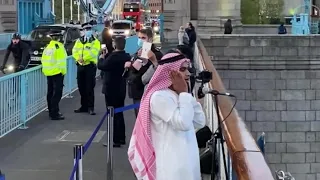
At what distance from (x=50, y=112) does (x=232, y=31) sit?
27.6 meters

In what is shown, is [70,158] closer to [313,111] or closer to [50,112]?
[50,112]

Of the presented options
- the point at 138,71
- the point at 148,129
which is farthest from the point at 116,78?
the point at 148,129

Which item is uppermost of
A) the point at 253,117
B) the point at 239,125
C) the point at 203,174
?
the point at 239,125

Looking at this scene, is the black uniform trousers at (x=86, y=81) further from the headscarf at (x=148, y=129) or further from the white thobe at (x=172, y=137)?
the white thobe at (x=172, y=137)

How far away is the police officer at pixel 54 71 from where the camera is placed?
1423 centimetres

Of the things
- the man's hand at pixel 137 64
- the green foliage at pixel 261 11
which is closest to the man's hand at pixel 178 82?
the man's hand at pixel 137 64

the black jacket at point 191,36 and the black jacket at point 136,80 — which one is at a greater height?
the black jacket at point 191,36

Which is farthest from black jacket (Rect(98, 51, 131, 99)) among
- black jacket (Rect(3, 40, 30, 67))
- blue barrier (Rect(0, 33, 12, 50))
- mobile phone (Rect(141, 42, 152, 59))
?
blue barrier (Rect(0, 33, 12, 50))

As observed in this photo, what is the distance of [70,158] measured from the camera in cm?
1091

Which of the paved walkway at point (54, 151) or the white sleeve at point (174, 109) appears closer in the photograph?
the white sleeve at point (174, 109)

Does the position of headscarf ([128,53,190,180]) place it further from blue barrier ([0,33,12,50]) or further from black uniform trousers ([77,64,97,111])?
blue barrier ([0,33,12,50])

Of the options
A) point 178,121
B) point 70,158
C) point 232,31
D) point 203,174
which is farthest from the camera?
point 232,31

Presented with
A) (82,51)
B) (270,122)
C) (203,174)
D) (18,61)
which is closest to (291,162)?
(270,122)

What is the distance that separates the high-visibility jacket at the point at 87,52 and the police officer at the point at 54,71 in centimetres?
70
